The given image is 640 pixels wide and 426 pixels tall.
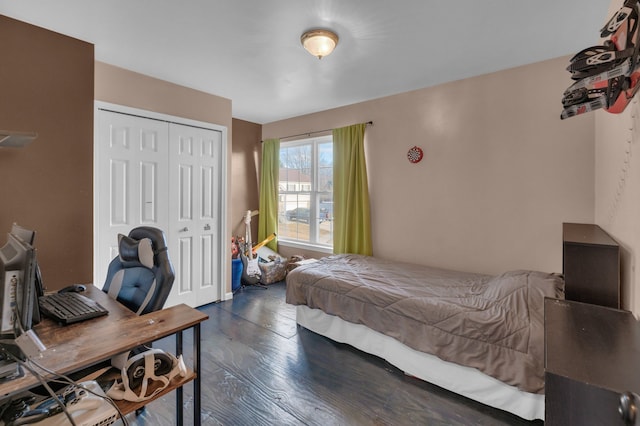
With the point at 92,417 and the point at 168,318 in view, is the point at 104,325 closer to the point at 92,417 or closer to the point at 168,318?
the point at 168,318

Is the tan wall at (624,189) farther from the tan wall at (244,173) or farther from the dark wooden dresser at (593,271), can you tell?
the tan wall at (244,173)

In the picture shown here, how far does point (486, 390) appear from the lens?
1.83 m

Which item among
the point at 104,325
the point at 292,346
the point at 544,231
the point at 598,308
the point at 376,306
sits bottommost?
the point at 292,346

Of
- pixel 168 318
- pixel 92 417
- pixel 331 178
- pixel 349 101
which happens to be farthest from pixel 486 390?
pixel 349 101

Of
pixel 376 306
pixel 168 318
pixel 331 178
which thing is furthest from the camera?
pixel 331 178

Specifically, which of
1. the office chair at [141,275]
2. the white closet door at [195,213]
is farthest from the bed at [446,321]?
the office chair at [141,275]

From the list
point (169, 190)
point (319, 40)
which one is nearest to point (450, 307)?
point (319, 40)

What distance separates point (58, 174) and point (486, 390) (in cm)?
339

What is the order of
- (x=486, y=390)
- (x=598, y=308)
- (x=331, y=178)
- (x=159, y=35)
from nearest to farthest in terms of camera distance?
(x=598, y=308) < (x=486, y=390) < (x=159, y=35) < (x=331, y=178)

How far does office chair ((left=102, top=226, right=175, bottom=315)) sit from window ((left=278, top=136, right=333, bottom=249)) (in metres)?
2.81

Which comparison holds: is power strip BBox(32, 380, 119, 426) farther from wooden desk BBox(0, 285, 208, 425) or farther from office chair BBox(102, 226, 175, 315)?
office chair BBox(102, 226, 175, 315)

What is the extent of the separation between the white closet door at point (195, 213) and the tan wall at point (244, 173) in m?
0.93

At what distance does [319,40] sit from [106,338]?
7.28 ft

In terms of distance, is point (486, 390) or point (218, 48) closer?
point (486, 390)
